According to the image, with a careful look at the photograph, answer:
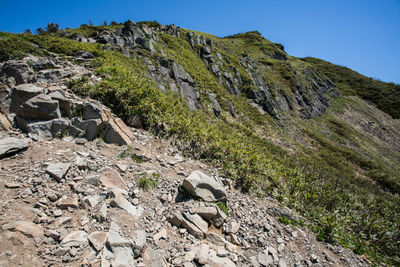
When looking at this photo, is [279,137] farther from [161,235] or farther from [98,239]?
[98,239]

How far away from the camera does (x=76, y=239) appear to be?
11.7 feet

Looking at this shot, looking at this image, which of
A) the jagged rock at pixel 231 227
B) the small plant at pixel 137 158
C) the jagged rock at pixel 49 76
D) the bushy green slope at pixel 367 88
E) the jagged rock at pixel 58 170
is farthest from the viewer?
the bushy green slope at pixel 367 88

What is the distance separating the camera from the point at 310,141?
31.5 m

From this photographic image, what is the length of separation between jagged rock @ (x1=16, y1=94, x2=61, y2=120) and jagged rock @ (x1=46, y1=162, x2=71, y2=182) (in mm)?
2695

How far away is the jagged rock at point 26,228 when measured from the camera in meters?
3.33

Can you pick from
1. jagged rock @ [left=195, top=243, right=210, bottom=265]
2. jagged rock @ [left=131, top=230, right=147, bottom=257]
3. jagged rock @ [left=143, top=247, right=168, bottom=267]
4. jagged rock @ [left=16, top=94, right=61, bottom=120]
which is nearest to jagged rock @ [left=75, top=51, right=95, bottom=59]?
jagged rock @ [left=16, top=94, right=61, bottom=120]

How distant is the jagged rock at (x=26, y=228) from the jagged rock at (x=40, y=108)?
180 inches

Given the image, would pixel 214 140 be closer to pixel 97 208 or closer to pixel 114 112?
pixel 114 112

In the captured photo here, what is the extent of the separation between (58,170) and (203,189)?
14.1 feet

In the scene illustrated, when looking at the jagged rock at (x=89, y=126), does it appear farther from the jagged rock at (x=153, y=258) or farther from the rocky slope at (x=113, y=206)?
the jagged rock at (x=153, y=258)

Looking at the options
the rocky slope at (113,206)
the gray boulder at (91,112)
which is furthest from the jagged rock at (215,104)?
the gray boulder at (91,112)

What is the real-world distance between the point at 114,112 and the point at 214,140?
18.1 feet

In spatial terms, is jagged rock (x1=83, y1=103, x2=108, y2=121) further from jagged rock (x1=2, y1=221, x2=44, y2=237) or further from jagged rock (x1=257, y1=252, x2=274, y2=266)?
jagged rock (x1=257, y1=252, x2=274, y2=266)

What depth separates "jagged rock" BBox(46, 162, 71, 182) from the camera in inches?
189
